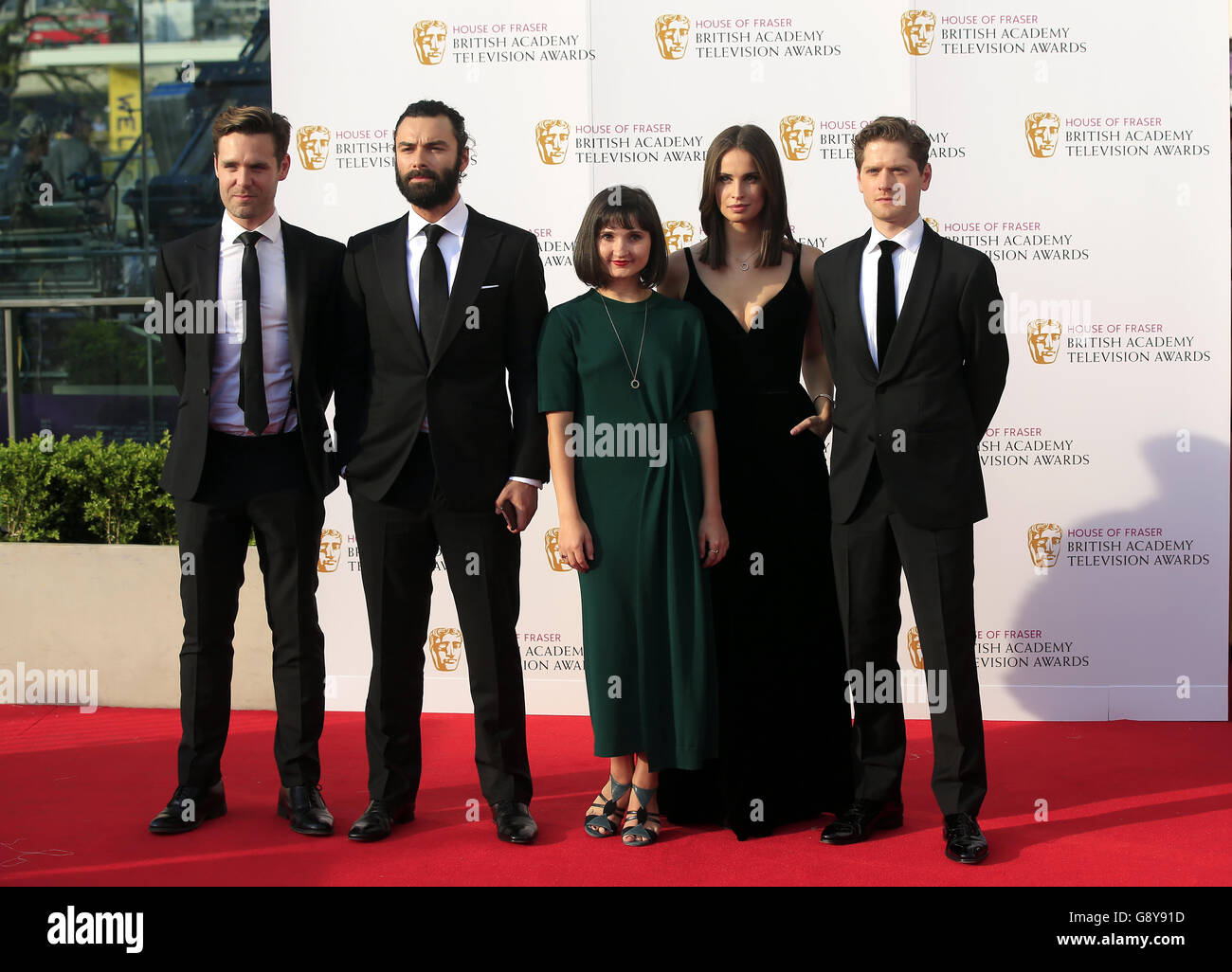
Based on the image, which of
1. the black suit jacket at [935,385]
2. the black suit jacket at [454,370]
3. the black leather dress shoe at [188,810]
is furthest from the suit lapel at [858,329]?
the black leather dress shoe at [188,810]

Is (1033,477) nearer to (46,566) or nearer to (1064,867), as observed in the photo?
(1064,867)

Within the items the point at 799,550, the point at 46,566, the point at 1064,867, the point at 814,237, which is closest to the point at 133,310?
the point at 46,566

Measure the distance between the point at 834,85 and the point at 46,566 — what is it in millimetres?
3964

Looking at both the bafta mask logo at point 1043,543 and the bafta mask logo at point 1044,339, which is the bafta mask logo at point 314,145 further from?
the bafta mask logo at point 1043,543

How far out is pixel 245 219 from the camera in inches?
141

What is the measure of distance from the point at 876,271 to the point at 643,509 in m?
0.95

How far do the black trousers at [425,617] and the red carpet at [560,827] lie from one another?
0.78ft

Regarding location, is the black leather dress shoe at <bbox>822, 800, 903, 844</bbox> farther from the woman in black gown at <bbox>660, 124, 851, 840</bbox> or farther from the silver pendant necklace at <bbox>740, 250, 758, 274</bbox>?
the silver pendant necklace at <bbox>740, 250, 758, 274</bbox>

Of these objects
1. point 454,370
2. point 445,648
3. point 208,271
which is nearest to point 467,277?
point 454,370

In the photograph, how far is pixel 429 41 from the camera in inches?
202

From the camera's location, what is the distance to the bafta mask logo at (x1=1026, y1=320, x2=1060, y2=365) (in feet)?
16.3

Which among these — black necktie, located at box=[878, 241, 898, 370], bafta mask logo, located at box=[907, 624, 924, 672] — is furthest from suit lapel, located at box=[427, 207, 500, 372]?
bafta mask logo, located at box=[907, 624, 924, 672]

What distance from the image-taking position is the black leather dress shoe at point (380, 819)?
3.51m

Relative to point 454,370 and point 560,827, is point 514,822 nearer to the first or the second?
point 560,827
